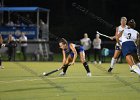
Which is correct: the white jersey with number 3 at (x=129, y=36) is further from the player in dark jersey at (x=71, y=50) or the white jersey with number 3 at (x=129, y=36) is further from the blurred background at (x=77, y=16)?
the blurred background at (x=77, y=16)

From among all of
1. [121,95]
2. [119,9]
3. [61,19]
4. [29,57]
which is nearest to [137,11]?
[119,9]

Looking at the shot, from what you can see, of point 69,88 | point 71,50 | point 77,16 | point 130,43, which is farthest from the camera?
point 77,16

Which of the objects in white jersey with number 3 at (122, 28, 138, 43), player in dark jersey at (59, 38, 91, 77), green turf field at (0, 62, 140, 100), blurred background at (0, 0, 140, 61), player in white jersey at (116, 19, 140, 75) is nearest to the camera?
green turf field at (0, 62, 140, 100)

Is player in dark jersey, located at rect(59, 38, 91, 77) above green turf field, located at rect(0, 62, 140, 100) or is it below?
above

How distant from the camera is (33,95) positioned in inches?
559

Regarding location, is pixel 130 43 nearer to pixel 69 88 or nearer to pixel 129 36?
pixel 129 36

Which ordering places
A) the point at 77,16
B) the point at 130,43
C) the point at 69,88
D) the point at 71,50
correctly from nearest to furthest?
the point at 69,88
the point at 130,43
the point at 71,50
the point at 77,16

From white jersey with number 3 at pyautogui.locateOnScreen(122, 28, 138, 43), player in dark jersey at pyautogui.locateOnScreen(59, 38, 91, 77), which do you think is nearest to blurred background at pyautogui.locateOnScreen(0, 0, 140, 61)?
player in dark jersey at pyautogui.locateOnScreen(59, 38, 91, 77)

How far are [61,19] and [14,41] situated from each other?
1872 centimetres

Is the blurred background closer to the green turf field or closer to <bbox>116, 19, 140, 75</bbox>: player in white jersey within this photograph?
the green turf field

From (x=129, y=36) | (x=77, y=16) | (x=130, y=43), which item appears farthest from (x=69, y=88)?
(x=77, y=16)

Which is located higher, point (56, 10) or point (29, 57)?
point (56, 10)

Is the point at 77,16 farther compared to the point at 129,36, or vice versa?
the point at 77,16

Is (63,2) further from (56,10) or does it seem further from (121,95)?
(121,95)
